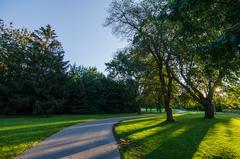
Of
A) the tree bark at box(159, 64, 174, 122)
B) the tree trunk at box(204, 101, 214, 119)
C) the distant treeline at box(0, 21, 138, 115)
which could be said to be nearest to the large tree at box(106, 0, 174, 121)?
the tree bark at box(159, 64, 174, 122)

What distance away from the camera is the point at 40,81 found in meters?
40.1

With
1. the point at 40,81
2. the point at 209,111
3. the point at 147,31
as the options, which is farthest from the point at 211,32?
the point at 40,81

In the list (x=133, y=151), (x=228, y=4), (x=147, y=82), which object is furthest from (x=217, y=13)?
(x=147, y=82)

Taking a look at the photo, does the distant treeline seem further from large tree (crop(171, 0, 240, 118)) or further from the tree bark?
large tree (crop(171, 0, 240, 118))

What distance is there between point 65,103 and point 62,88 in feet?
11.8

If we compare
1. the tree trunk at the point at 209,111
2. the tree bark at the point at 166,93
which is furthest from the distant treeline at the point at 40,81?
the tree bark at the point at 166,93

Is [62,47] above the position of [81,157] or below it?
above

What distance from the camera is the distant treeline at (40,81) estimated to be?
3912cm

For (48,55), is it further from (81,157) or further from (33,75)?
(81,157)

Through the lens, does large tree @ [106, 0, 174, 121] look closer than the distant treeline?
Yes

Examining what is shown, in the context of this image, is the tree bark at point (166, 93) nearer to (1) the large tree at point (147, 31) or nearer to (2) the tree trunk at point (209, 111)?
(1) the large tree at point (147, 31)

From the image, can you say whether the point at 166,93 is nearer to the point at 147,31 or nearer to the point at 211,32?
the point at 147,31

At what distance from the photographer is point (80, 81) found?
44.2m

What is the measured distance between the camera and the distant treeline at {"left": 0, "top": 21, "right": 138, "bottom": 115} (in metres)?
39.1
